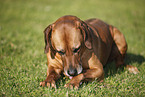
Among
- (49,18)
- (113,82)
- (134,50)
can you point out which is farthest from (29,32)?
(113,82)

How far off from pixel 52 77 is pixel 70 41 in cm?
87

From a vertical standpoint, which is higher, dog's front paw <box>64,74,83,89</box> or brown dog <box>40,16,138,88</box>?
brown dog <box>40,16,138,88</box>

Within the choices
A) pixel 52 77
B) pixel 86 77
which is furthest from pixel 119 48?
pixel 52 77

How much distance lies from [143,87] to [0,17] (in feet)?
27.8

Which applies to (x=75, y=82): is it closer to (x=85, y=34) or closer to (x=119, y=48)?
(x=85, y=34)

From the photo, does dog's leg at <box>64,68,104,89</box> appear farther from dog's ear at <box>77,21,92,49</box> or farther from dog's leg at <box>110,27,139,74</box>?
dog's leg at <box>110,27,139,74</box>

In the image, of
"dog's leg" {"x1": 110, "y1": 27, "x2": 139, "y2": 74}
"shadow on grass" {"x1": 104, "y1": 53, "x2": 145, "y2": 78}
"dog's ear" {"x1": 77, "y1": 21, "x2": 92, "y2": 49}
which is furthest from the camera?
"dog's leg" {"x1": 110, "y1": 27, "x2": 139, "y2": 74}

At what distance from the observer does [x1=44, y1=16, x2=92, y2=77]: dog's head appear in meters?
3.37

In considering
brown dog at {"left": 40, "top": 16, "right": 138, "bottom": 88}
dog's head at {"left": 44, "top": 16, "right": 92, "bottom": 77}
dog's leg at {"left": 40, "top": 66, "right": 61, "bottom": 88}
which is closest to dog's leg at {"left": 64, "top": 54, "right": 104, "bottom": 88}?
brown dog at {"left": 40, "top": 16, "right": 138, "bottom": 88}

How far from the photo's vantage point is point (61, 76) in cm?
394

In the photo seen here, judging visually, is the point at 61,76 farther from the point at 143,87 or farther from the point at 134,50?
the point at 134,50

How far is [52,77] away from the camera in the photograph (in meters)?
3.62

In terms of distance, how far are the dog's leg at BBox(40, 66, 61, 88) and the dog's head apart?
1.14 feet

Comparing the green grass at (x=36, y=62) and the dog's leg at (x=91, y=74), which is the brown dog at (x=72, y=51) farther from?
the green grass at (x=36, y=62)
